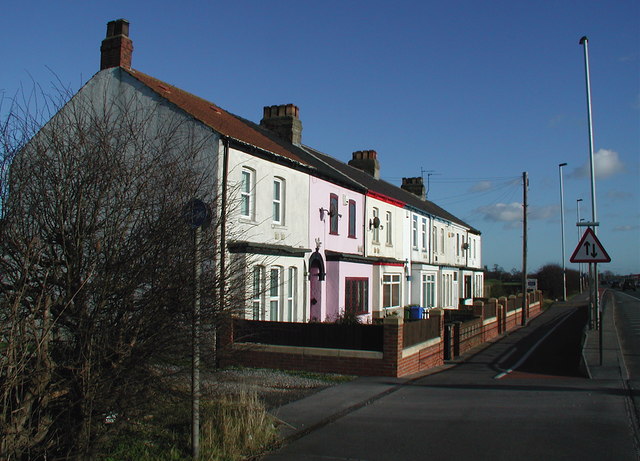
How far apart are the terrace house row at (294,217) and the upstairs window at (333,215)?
0.04 meters

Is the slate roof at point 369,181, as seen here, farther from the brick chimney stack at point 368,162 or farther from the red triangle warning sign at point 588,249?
the red triangle warning sign at point 588,249

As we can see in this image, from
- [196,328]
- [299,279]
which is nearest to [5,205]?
[196,328]

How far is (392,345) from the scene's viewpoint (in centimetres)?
1323

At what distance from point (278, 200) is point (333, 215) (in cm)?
391

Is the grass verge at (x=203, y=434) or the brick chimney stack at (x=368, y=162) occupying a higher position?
the brick chimney stack at (x=368, y=162)

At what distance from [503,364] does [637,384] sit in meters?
4.98

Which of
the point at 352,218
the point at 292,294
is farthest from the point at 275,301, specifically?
the point at 352,218

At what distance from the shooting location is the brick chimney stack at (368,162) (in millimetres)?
34344

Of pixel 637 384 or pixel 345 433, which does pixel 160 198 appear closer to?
pixel 345 433

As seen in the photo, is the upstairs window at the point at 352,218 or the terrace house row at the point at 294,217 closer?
the terrace house row at the point at 294,217

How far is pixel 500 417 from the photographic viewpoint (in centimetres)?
917

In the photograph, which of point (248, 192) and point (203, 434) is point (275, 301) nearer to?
point (248, 192)

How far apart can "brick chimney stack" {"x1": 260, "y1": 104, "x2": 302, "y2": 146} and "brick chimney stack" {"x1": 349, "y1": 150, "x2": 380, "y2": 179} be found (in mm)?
8808

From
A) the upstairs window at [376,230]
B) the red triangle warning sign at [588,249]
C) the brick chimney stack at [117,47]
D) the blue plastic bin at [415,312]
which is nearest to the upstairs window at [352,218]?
the upstairs window at [376,230]
